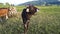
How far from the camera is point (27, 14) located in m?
3.09

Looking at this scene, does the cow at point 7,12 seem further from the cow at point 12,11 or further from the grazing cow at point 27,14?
the grazing cow at point 27,14

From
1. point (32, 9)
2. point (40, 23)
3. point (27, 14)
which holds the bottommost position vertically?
point (40, 23)

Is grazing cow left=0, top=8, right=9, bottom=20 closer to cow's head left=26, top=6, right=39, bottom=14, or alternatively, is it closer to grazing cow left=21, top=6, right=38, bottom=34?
grazing cow left=21, top=6, right=38, bottom=34

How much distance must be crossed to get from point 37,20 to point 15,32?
481 mm

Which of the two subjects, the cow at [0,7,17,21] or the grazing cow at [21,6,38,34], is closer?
the grazing cow at [21,6,38,34]

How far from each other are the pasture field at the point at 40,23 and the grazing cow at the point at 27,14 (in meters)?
0.06

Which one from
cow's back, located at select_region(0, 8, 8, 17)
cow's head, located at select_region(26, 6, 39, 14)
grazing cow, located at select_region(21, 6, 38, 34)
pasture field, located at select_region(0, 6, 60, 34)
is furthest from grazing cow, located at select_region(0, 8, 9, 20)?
cow's head, located at select_region(26, 6, 39, 14)

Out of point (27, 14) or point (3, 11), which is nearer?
point (27, 14)

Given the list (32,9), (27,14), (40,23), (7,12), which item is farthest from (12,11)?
(40,23)

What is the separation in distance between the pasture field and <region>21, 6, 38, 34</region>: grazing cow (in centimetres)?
6

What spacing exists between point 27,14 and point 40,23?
12.0 inches

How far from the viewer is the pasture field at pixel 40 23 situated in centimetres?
301

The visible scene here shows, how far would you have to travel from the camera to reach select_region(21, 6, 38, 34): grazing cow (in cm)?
300

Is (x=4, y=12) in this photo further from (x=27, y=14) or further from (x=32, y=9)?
(x=32, y=9)
